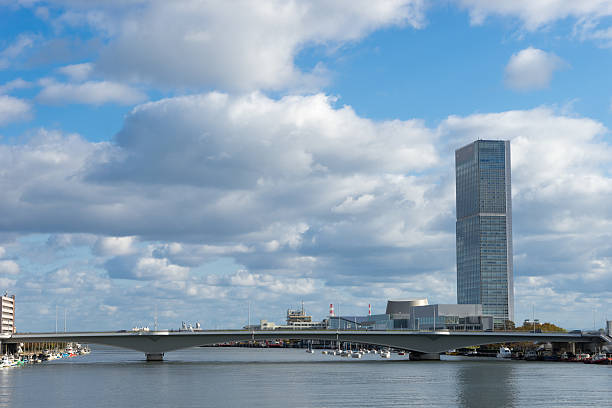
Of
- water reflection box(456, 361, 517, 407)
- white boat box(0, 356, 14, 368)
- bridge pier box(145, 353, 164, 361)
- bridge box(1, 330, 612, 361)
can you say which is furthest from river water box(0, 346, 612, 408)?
bridge pier box(145, 353, 164, 361)

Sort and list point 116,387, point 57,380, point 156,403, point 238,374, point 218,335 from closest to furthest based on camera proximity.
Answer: point 156,403, point 116,387, point 57,380, point 238,374, point 218,335

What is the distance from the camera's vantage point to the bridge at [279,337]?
17625cm

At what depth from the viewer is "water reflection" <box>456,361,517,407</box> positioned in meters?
88.9

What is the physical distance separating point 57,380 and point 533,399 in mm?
72604

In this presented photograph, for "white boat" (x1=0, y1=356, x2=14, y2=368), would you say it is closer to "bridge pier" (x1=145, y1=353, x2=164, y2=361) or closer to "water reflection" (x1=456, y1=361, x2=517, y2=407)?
"bridge pier" (x1=145, y1=353, x2=164, y2=361)

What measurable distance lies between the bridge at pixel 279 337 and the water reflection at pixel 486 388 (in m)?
39.4

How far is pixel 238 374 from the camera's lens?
138 m

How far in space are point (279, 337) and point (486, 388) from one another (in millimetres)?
69612

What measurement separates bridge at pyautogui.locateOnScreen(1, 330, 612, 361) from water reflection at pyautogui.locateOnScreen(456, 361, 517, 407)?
39366mm

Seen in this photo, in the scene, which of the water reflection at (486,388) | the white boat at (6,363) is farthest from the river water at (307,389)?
the white boat at (6,363)

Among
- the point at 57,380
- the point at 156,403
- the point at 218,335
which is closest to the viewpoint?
the point at 156,403

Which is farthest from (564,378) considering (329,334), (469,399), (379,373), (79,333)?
(79,333)

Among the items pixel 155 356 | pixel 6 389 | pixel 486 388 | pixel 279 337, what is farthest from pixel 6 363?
pixel 486 388

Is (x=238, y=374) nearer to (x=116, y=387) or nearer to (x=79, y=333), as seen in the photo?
(x=116, y=387)
